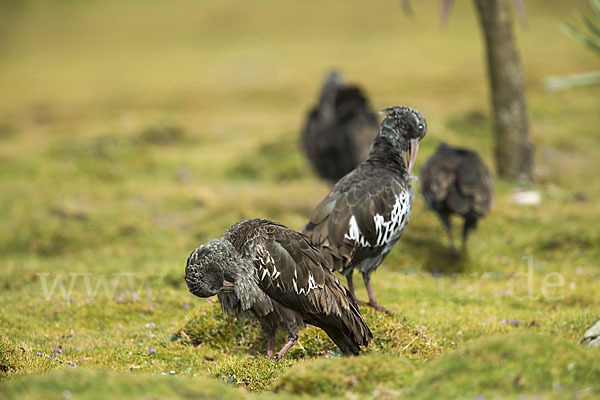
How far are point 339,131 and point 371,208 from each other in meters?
6.45

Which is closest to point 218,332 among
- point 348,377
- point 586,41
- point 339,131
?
point 348,377

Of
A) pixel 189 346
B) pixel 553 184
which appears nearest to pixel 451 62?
pixel 553 184

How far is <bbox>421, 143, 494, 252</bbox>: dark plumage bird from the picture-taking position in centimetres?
1112

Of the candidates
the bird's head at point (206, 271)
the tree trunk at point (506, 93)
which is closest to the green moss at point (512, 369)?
the bird's head at point (206, 271)

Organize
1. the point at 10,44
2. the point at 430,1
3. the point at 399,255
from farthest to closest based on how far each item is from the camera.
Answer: the point at 430,1 → the point at 10,44 → the point at 399,255

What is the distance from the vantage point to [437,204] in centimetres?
1138

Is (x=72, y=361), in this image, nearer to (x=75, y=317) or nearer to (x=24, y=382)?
(x=75, y=317)

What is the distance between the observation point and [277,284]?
7047 millimetres

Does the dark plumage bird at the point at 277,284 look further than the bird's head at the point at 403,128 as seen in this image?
No

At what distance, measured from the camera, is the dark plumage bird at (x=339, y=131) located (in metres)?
14.1

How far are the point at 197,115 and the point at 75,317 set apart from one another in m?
22.5

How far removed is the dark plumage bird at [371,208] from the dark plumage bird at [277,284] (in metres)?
0.80

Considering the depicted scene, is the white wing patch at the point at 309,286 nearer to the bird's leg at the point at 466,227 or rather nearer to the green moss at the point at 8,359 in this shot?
the green moss at the point at 8,359

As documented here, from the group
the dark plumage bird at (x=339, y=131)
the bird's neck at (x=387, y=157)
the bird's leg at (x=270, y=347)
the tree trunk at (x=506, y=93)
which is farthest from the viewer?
the tree trunk at (x=506, y=93)
